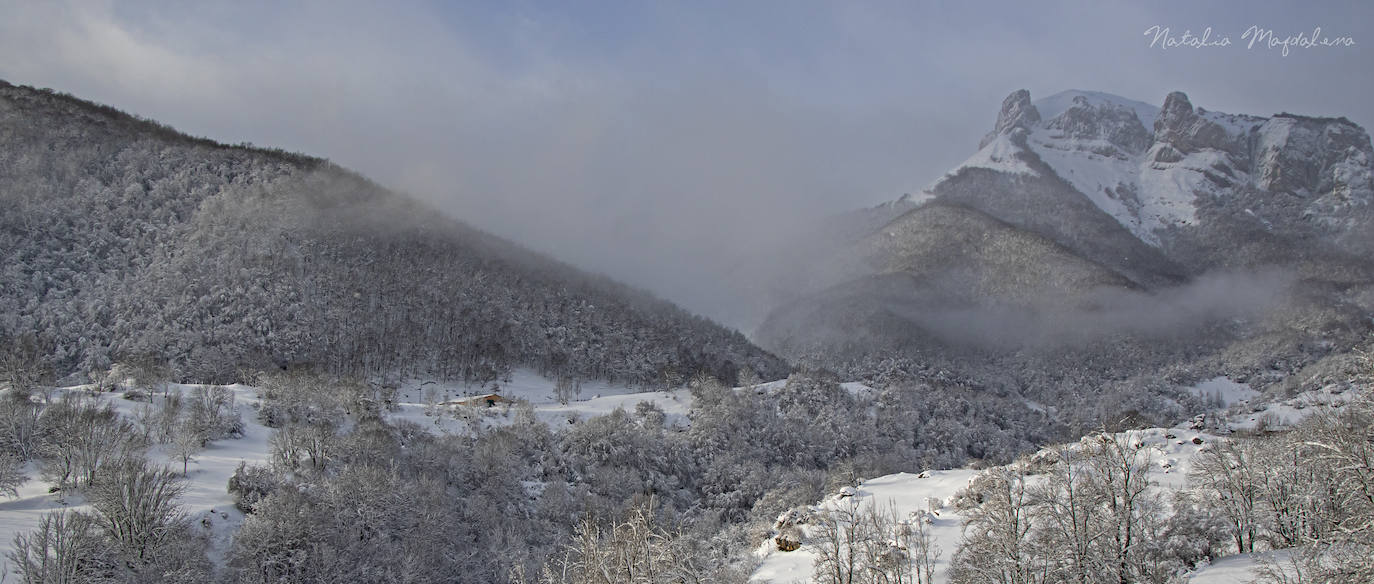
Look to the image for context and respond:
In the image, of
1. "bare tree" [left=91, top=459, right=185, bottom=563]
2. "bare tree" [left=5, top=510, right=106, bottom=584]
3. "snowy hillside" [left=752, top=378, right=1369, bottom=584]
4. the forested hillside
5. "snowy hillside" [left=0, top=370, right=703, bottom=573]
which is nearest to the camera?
"snowy hillside" [left=752, top=378, right=1369, bottom=584]

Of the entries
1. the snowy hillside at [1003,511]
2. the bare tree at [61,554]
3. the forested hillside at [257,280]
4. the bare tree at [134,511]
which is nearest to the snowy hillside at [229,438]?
the bare tree at [61,554]

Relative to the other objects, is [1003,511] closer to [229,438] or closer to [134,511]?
[134,511]

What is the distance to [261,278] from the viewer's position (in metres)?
121

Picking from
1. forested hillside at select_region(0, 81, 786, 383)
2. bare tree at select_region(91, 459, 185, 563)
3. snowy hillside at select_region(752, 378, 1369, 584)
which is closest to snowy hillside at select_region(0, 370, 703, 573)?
bare tree at select_region(91, 459, 185, 563)

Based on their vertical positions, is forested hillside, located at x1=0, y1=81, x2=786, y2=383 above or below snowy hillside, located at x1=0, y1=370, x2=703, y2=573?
above

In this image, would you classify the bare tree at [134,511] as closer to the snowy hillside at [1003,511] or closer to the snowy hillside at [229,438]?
the snowy hillside at [229,438]

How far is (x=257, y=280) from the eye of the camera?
119750mm

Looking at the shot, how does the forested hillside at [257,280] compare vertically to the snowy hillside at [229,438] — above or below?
above

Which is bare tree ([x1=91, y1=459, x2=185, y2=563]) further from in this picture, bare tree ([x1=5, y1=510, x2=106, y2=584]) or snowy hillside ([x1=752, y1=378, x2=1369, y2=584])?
snowy hillside ([x1=752, y1=378, x2=1369, y2=584])

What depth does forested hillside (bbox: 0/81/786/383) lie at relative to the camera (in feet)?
349

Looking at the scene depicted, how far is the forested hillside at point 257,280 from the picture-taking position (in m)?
106

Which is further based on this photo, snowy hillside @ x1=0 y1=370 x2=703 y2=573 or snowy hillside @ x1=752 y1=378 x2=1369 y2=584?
snowy hillside @ x1=0 y1=370 x2=703 y2=573

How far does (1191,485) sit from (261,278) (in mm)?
131295

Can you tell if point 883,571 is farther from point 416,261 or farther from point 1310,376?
point 1310,376
